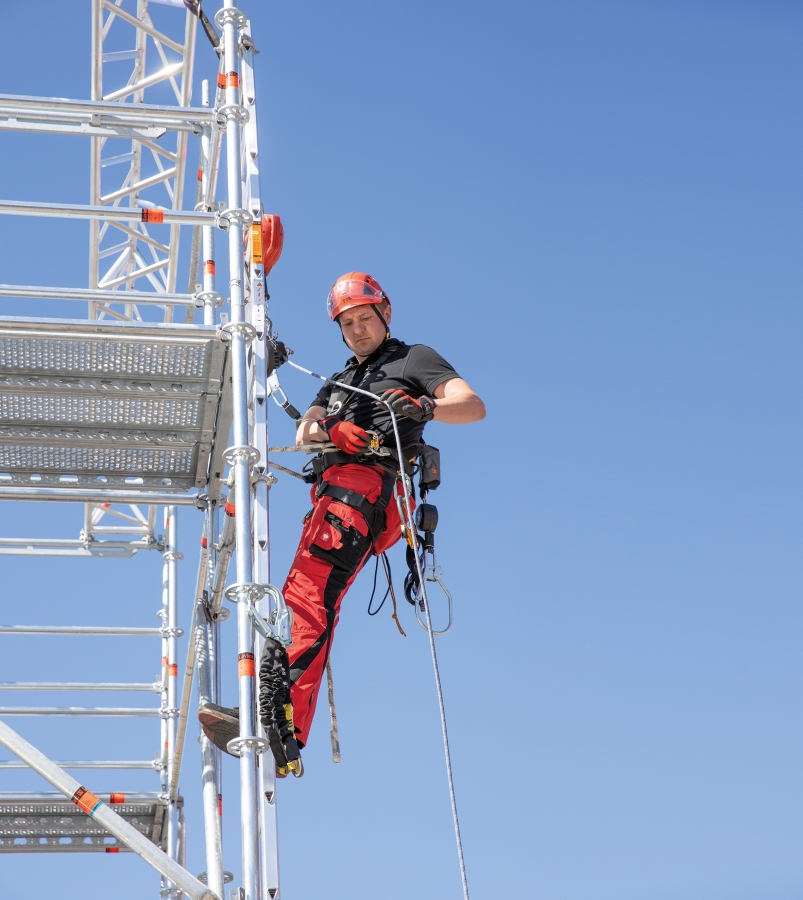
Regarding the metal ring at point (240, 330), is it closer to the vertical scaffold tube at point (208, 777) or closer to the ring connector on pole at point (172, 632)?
the vertical scaffold tube at point (208, 777)

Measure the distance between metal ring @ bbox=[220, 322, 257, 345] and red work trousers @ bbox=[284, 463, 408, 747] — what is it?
1031mm

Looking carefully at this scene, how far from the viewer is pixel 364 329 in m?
6.95

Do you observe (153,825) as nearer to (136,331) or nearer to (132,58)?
(136,331)

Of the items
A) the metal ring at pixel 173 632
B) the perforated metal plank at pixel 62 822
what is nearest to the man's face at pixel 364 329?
the metal ring at pixel 173 632

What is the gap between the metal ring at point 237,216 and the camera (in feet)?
19.2

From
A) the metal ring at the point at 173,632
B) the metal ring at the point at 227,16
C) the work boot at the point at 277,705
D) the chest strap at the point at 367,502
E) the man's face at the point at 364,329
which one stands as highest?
the metal ring at the point at 227,16

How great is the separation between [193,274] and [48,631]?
119 inches

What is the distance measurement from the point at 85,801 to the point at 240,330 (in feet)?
7.35

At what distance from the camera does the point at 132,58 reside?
28.5 ft

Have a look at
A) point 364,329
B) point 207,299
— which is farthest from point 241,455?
point 364,329

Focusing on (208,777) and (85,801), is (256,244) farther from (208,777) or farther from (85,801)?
(208,777)

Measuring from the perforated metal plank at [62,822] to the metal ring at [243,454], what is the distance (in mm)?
3970

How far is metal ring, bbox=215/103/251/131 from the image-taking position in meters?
6.14


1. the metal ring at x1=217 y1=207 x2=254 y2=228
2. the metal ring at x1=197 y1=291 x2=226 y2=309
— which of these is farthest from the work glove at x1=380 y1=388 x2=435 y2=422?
the metal ring at x1=197 y1=291 x2=226 y2=309
